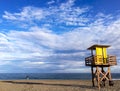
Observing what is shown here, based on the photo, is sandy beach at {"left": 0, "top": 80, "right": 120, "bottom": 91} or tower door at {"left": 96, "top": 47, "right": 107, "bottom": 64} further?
tower door at {"left": 96, "top": 47, "right": 107, "bottom": 64}

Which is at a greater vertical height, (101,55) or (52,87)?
(101,55)

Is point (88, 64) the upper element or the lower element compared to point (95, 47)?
lower

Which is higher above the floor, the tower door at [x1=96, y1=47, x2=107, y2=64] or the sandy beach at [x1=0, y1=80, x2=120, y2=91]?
the tower door at [x1=96, y1=47, x2=107, y2=64]

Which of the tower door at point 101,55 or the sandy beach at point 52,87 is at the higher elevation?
the tower door at point 101,55

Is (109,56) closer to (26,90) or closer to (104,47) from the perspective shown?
(104,47)

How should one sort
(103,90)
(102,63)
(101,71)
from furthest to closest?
(101,71), (102,63), (103,90)

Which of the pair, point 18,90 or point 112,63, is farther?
point 112,63

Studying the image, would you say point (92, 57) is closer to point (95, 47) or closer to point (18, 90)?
point (95, 47)

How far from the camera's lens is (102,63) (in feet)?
117

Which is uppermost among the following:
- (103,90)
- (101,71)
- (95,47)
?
(95,47)

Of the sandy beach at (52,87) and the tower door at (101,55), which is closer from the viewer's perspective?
the sandy beach at (52,87)

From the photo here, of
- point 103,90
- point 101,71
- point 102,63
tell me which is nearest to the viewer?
point 103,90

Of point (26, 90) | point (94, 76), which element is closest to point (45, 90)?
point (26, 90)

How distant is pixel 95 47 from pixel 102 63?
2422 millimetres
